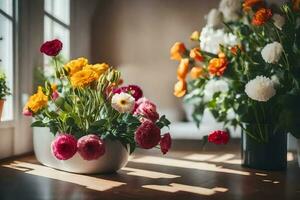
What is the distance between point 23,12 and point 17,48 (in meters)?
0.12

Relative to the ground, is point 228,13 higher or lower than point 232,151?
higher

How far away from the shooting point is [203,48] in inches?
68.9

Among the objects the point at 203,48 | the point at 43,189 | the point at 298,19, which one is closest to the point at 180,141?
the point at 203,48

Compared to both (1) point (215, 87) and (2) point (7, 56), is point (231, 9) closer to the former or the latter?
(1) point (215, 87)

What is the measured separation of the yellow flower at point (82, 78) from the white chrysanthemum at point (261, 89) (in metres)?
0.44

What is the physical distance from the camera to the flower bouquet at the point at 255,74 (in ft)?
4.58

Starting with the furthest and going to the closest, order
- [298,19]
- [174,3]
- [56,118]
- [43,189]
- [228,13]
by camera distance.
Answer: [174,3], [228,13], [298,19], [56,118], [43,189]

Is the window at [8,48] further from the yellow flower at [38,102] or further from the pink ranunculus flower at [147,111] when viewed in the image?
the pink ranunculus flower at [147,111]

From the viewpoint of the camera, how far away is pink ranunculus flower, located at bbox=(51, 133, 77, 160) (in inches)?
50.5

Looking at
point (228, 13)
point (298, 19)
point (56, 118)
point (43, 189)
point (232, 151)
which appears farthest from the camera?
point (232, 151)

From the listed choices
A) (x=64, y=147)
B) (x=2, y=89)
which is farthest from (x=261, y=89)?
(x=2, y=89)

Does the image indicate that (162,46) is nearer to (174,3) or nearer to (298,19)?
(174,3)

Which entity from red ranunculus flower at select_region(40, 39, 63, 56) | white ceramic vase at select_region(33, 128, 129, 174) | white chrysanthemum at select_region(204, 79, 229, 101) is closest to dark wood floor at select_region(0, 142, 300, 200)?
white ceramic vase at select_region(33, 128, 129, 174)

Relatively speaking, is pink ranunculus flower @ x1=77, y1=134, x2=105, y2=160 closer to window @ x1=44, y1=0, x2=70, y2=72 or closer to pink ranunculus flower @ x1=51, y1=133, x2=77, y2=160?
pink ranunculus flower @ x1=51, y1=133, x2=77, y2=160
